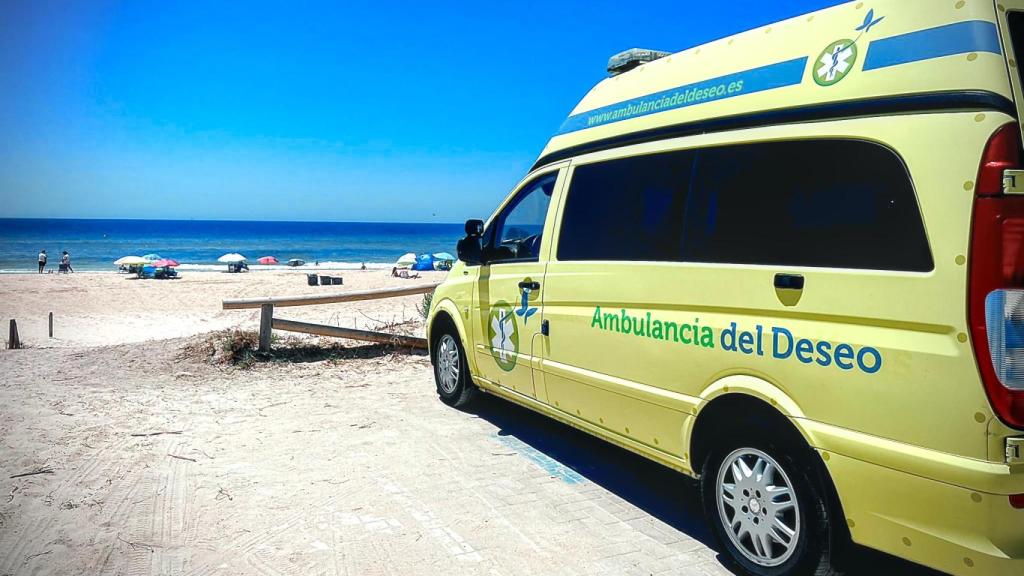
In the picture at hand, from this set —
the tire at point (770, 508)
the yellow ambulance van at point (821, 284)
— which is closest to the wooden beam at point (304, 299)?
the yellow ambulance van at point (821, 284)

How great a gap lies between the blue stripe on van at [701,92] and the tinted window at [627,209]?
0.94ft

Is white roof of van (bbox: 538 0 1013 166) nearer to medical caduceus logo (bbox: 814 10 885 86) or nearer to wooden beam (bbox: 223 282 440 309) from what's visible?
medical caduceus logo (bbox: 814 10 885 86)

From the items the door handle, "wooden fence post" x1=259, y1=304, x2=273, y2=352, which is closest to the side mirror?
the door handle

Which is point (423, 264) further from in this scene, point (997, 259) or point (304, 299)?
point (997, 259)

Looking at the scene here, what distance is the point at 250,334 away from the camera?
28.0 ft

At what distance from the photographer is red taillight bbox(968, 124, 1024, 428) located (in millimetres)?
2271

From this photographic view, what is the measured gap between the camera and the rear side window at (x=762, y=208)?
2.65 m

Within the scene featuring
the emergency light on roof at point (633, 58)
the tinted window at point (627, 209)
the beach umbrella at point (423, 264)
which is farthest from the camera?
the beach umbrella at point (423, 264)

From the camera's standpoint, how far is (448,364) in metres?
6.36

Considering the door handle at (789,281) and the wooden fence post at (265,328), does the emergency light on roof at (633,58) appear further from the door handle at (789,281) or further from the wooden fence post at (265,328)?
the wooden fence post at (265,328)

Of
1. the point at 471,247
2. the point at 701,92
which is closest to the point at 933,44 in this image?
the point at 701,92

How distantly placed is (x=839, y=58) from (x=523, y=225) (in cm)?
271

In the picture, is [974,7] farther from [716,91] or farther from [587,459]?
[587,459]

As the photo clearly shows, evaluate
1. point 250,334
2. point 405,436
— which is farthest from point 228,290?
point 405,436
